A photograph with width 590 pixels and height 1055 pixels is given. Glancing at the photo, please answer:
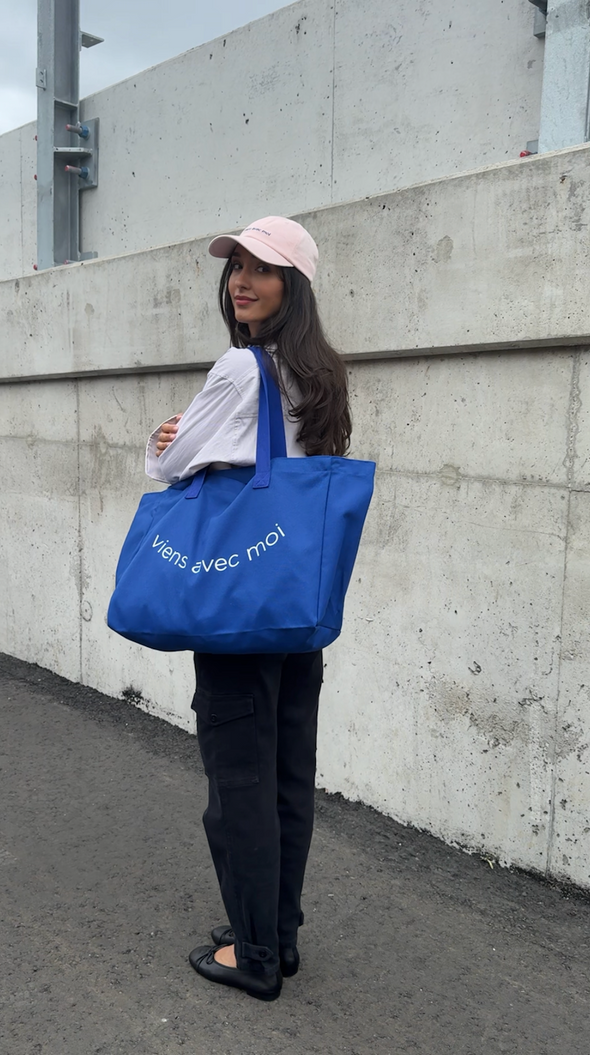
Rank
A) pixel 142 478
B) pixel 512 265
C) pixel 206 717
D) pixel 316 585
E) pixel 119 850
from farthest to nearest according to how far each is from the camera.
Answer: pixel 142 478, pixel 119 850, pixel 512 265, pixel 206 717, pixel 316 585

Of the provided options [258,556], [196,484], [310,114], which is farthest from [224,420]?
[310,114]

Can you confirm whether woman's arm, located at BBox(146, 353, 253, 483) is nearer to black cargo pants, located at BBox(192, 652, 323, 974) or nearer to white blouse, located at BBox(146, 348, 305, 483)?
white blouse, located at BBox(146, 348, 305, 483)

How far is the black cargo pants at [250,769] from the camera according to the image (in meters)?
2.09

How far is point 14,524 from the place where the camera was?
5.37 m

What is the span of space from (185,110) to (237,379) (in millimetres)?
4054

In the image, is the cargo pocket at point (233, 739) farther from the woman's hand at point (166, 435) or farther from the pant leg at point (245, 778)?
the woman's hand at point (166, 435)

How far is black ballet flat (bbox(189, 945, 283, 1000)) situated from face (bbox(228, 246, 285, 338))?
5.36ft

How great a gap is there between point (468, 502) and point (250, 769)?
4.21ft

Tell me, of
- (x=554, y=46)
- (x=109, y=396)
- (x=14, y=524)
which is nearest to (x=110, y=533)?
(x=109, y=396)

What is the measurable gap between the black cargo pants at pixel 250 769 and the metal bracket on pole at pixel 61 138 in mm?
4878

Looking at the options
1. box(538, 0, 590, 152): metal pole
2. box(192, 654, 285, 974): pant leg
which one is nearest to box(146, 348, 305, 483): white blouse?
box(192, 654, 285, 974): pant leg

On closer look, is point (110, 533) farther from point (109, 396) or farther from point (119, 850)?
point (119, 850)

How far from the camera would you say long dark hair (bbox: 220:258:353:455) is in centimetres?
208

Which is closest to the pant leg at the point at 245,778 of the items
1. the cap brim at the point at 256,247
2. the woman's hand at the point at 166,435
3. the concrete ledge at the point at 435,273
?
the woman's hand at the point at 166,435
